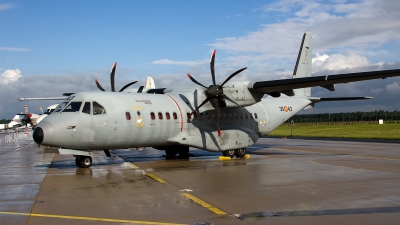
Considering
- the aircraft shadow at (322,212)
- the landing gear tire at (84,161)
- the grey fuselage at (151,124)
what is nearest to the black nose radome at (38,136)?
the grey fuselage at (151,124)

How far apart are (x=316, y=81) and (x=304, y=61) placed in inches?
313

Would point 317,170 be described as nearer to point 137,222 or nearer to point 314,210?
point 314,210

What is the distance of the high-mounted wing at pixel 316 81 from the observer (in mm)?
17142

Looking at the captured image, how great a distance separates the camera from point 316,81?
18047mm

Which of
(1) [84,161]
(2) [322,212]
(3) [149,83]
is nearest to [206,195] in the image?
(2) [322,212]

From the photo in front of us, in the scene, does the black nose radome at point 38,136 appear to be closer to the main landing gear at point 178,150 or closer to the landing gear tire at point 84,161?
the landing gear tire at point 84,161

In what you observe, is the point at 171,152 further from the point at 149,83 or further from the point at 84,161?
the point at 149,83

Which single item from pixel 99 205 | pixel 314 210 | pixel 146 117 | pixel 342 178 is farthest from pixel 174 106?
pixel 314 210

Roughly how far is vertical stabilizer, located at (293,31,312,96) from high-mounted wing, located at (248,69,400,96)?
18.9 feet

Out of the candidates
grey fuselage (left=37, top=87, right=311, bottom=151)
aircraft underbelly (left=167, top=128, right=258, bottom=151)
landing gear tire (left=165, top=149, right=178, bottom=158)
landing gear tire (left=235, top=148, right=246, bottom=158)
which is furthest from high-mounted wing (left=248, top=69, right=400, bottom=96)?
landing gear tire (left=165, top=149, right=178, bottom=158)

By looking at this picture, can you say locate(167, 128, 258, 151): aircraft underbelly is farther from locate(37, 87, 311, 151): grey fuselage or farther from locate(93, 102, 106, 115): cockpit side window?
locate(93, 102, 106, 115): cockpit side window

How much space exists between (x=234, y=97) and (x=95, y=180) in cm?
873

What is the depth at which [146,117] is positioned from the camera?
17.4 m

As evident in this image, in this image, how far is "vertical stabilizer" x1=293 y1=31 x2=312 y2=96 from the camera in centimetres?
2539
